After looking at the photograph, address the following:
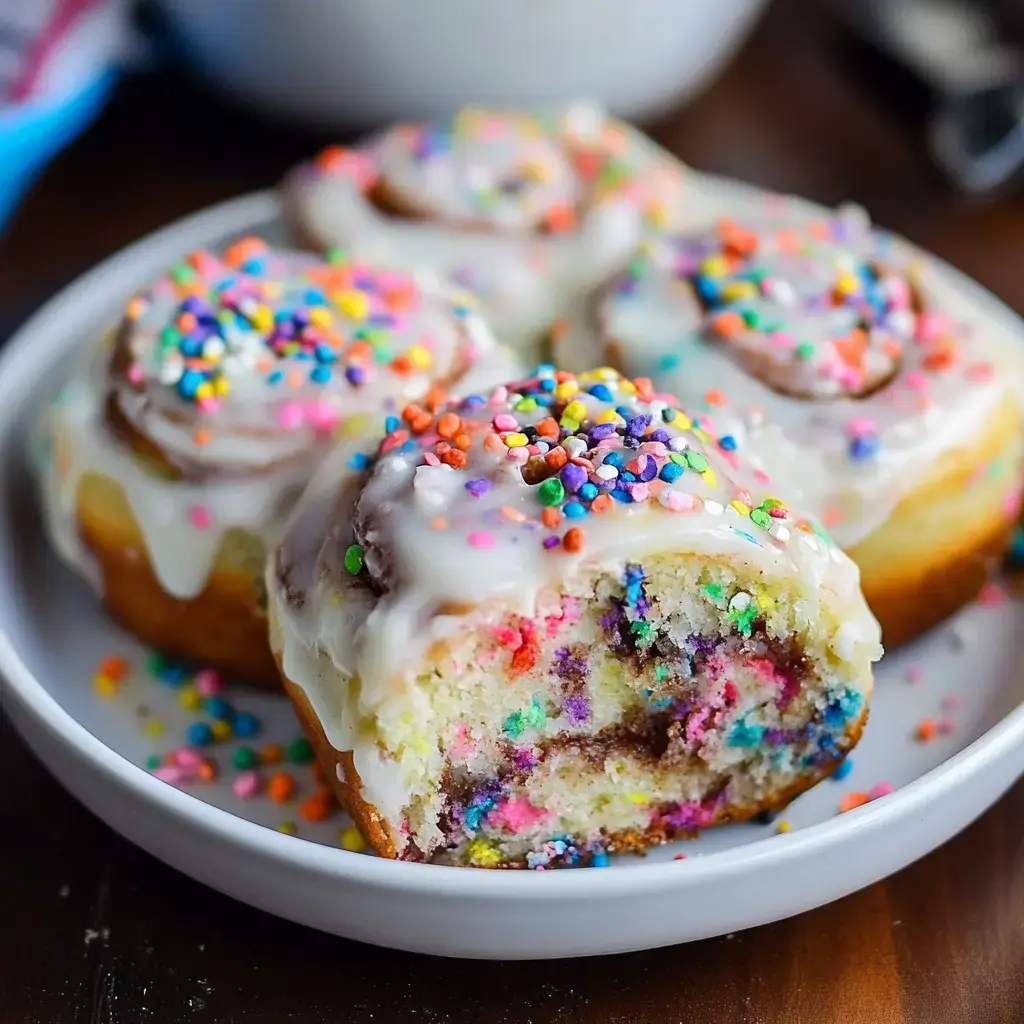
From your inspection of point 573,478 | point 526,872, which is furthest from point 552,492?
point 526,872

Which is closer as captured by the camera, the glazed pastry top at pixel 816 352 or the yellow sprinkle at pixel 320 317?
the glazed pastry top at pixel 816 352

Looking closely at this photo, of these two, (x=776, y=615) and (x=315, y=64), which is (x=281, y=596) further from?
(x=315, y=64)

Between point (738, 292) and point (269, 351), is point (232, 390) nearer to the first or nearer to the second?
point (269, 351)

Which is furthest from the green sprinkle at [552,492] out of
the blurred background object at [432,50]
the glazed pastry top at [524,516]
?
the blurred background object at [432,50]

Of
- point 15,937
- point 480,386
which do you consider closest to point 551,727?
point 480,386

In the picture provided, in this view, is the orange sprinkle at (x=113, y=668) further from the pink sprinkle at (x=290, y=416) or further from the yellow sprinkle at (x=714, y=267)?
the yellow sprinkle at (x=714, y=267)

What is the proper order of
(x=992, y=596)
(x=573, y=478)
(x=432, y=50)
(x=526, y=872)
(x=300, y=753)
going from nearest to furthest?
(x=526, y=872) → (x=573, y=478) → (x=300, y=753) → (x=992, y=596) → (x=432, y=50)
